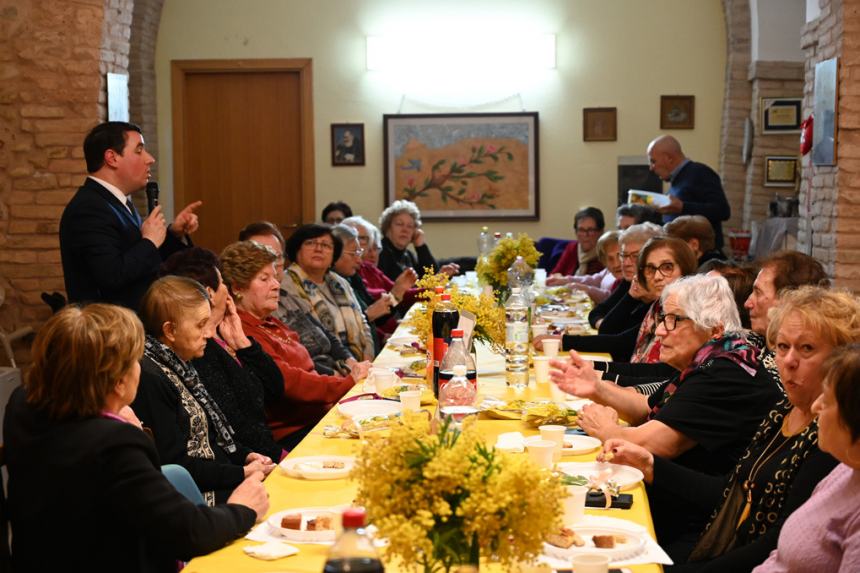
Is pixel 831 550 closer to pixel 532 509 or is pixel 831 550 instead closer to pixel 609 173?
pixel 532 509

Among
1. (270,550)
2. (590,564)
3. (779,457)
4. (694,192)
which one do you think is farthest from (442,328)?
(694,192)

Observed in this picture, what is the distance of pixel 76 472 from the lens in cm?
213

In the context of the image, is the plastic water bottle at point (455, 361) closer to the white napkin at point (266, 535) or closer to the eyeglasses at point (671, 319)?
the eyeglasses at point (671, 319)

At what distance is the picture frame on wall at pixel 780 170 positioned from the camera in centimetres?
945

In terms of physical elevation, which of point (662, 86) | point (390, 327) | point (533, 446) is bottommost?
point (390, 327)

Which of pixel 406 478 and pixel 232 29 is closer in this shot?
pixel 406 478

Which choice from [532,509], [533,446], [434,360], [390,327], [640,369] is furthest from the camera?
[390,327]

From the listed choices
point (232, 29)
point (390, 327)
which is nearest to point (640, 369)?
point (390, 327)

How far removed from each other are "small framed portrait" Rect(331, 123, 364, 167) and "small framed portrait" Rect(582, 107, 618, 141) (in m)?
2.09

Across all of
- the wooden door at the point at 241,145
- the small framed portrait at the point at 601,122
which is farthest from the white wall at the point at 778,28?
the wooden door at the point at 241,145

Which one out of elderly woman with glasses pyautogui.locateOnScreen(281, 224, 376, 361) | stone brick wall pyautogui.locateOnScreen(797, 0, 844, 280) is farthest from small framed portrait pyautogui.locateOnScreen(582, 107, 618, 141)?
elderly woman with glasses pyautogui.locateOnScreen(281, 224, 376, 361)

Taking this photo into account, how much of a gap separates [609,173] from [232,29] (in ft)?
12.3

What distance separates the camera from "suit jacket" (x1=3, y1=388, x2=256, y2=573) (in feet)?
6.98

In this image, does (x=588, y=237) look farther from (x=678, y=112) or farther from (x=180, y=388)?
(x=180, y=388)
